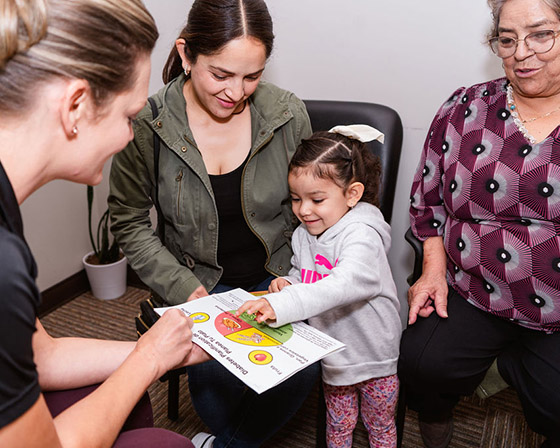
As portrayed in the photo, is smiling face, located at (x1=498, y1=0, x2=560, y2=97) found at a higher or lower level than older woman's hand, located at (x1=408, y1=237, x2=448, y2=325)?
higher

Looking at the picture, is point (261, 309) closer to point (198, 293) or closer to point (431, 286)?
point (198, 293)

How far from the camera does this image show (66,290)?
109 inches

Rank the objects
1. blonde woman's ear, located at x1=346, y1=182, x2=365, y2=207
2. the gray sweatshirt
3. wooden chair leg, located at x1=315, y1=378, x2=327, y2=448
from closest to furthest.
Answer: the gray sweatshirt → blonde woman's ear, located at x1=346, y1=182, x2=365, y2=207 → wooden chair leg, located at x1=315, y1=378, x2=327, y2=448

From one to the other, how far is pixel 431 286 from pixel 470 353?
228 mm

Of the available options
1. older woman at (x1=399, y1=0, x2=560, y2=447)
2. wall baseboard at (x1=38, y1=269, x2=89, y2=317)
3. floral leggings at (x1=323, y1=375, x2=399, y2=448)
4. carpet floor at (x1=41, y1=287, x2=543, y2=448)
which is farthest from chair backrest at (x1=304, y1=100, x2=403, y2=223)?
wall baseboard at (x1=38, y1=269, x2=89, y2=317)

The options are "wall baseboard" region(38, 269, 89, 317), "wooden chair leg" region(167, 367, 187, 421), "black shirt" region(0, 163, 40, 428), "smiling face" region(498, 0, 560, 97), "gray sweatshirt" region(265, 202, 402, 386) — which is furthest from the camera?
"wall baseboard" region(38, 269, 89, 317)

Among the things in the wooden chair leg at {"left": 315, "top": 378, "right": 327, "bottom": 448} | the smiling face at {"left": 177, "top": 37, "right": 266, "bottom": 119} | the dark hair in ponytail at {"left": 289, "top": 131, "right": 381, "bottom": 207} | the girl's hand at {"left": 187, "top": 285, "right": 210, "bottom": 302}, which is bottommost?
the wooden chair leg at {"left": 315, "top": 378, "right": 327, "bottom": 448}

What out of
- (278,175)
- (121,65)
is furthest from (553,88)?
(121,65)

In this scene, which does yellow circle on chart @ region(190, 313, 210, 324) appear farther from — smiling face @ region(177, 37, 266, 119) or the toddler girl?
smiling face @ region(177, 37, 266, 119)

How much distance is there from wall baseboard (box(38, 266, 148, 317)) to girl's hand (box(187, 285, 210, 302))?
4.84 feet

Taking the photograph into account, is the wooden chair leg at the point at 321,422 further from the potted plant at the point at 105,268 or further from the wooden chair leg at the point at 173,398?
the potted plant at the point at 105,268

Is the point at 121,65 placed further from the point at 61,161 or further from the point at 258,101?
the point at 258,101

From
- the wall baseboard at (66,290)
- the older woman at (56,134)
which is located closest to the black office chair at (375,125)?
the older woman at (56,134)

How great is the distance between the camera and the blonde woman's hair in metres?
0.74
